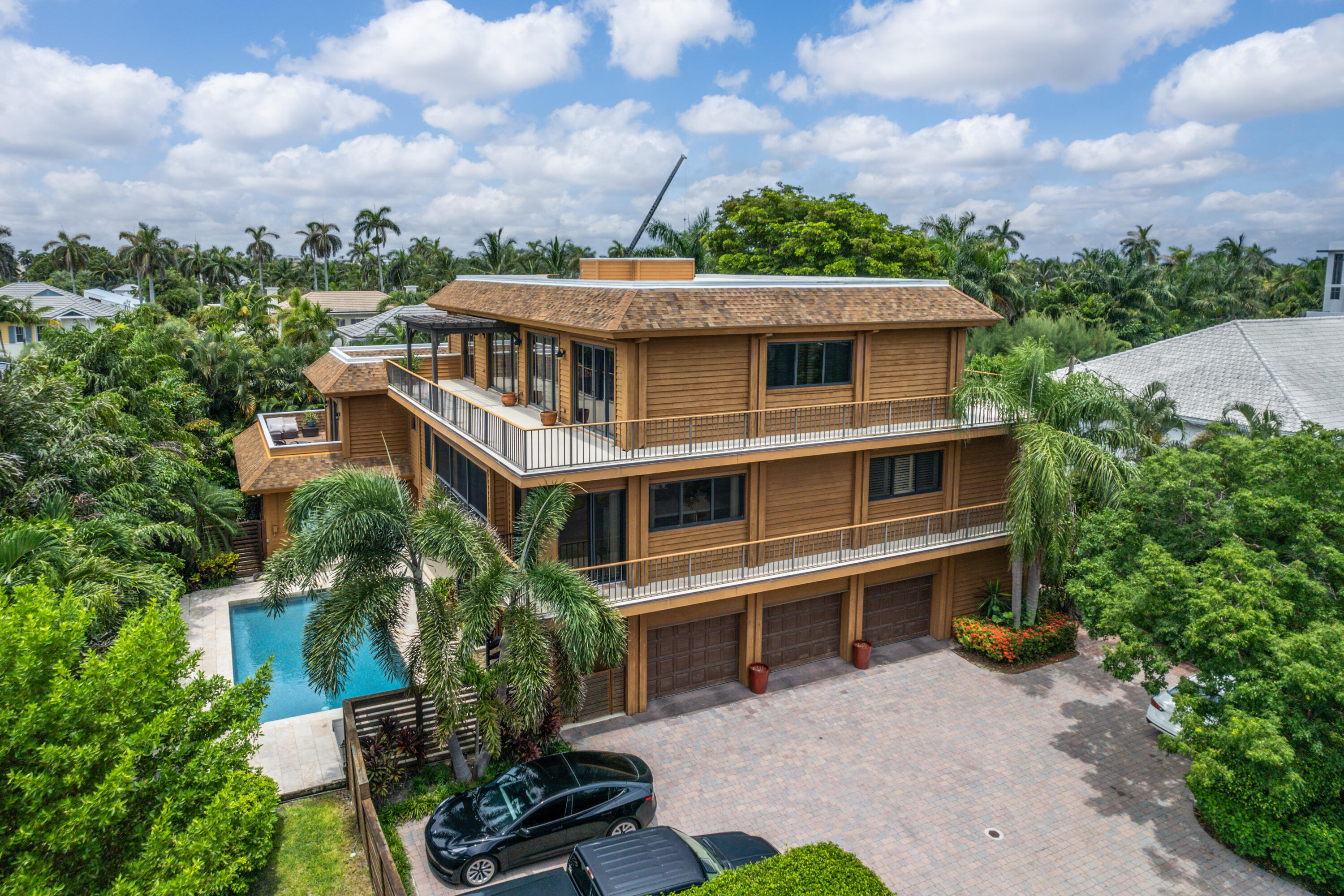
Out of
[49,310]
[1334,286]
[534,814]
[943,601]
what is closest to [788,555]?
[943,601]

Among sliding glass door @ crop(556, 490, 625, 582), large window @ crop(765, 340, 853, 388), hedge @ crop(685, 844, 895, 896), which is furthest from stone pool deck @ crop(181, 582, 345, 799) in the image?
large window @ crop(765, 340, 853, 388)

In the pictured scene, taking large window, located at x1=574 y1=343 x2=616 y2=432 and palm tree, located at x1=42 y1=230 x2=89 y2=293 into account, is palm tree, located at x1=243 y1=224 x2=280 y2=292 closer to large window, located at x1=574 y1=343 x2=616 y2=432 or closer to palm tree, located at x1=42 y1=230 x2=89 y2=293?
palm tree, located at x1=42 y1=230 x2=89 y2=293

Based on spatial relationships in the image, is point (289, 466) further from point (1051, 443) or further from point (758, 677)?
point (1051, 443)

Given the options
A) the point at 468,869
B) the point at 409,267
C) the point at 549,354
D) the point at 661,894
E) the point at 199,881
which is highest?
the point at 409,267

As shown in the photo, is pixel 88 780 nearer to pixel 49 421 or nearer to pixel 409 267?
pixel 49 421

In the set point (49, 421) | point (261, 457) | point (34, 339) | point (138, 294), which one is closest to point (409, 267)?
point (138, 294)

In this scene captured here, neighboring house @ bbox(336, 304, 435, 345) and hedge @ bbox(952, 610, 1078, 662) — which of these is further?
neighboring house @ bbox(336, 304, 435, 345)

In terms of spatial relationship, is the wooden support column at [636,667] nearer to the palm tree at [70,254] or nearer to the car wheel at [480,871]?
the car wheel at [480,871]
